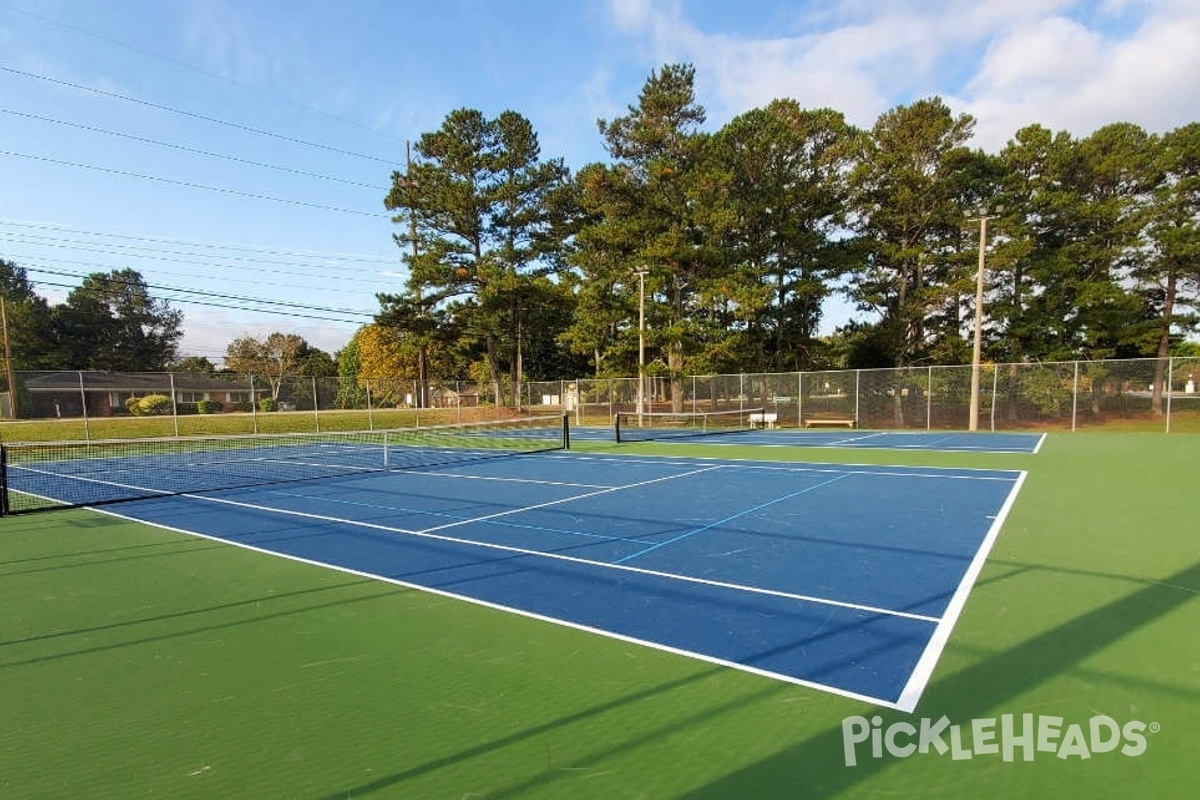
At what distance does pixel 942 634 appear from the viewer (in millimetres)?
4148

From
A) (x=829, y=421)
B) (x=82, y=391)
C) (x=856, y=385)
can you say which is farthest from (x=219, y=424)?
(x=856, y=385)

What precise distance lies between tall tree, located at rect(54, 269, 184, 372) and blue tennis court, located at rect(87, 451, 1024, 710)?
67.6 m

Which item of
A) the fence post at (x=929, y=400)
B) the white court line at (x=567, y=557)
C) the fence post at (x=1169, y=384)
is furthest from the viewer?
the fence post at (x=929, y=400)

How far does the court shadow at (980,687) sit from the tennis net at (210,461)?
32.5 feet

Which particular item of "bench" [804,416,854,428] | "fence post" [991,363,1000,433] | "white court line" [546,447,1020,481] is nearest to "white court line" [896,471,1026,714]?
"white court line" [546,447,1020,481]

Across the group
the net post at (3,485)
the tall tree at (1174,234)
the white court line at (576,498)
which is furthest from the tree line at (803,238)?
the net post at (3,485)

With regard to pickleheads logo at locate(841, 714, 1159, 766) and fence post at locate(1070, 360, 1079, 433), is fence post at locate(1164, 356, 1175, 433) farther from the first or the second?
pickleheads logo at locate(841, 714, 1159, 766)

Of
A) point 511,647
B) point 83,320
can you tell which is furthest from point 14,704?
point 83,320

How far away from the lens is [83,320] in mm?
63750

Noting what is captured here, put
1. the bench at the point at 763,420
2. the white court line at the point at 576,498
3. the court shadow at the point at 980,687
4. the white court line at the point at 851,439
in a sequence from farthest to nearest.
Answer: the bench at the point at 763,420, the white court line at the point at 851,439, the white court line at the point at 576,498, the court shadow at the point at 980,687

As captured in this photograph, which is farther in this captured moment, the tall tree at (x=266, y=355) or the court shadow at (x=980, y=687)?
the tall tree at (x=266, y=355)

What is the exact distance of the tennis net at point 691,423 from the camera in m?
26.1

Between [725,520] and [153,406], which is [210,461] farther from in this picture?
[153,406]

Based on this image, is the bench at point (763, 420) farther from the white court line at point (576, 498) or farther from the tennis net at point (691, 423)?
the white court line at point (576, 498)
